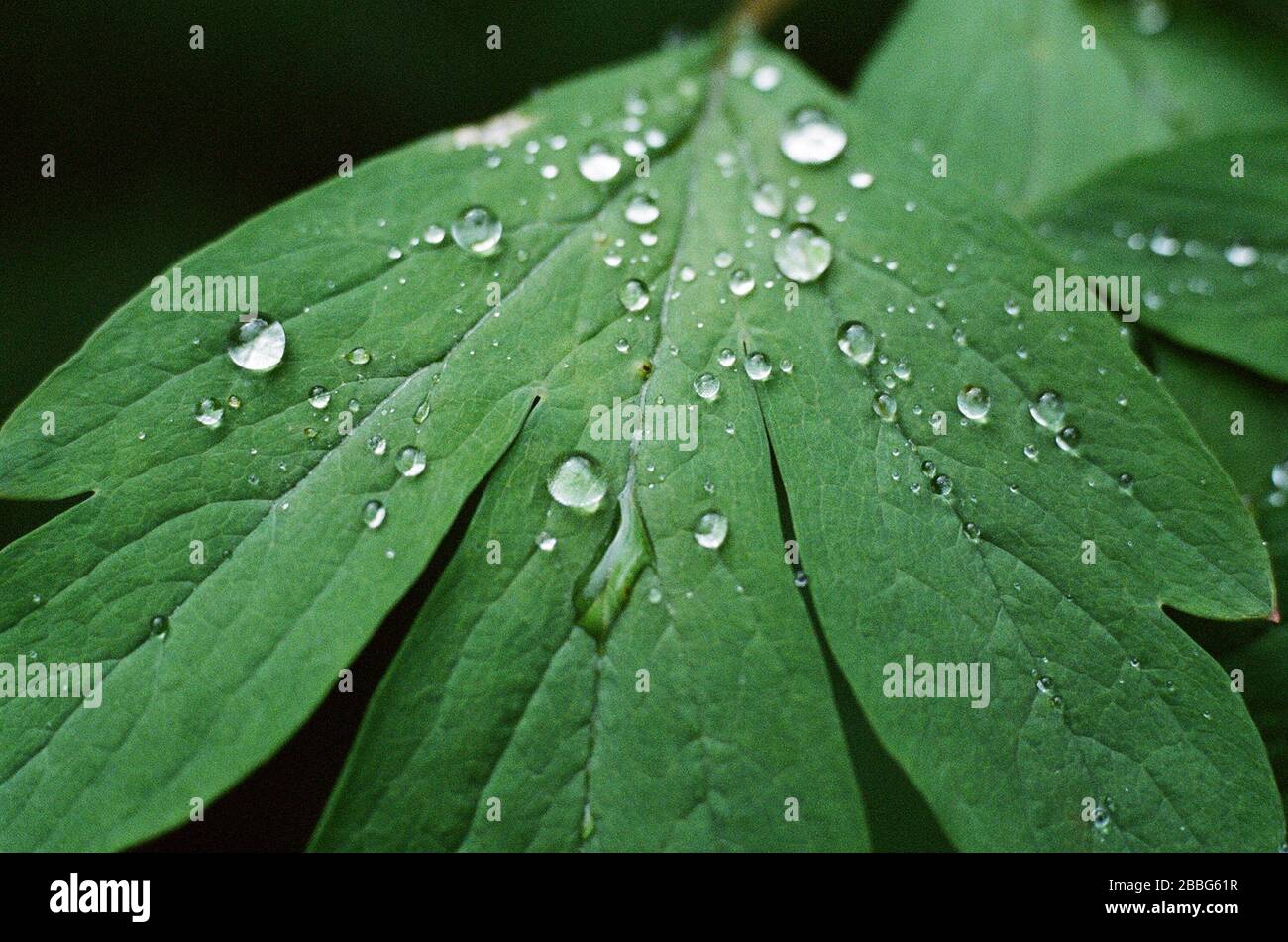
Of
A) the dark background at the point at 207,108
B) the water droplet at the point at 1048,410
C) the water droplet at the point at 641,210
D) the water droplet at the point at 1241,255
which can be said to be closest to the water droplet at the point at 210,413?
the water droplet at the point at 641,210

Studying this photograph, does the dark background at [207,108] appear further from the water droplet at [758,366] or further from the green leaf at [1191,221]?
the water droplet at [758,366]

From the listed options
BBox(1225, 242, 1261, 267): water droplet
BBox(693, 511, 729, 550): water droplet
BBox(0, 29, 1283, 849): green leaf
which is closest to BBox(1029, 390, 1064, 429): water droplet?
BBox(0, 29, 1283, 849): green leaf

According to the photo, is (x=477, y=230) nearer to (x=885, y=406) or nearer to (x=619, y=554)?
(x=619, y=554)

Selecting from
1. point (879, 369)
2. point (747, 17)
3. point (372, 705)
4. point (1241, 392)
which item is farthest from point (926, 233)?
point (372, 705)

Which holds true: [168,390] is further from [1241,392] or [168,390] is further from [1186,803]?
[1241,392]

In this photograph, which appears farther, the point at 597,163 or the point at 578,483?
the point at 597,163

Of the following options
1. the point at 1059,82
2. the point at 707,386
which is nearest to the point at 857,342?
the point at 707,386
